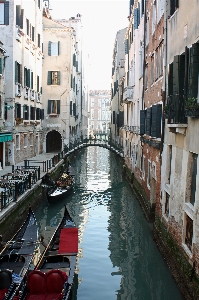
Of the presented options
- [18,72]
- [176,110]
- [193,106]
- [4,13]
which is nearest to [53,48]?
[18,72]

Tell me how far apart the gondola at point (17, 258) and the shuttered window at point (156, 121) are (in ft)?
16.8

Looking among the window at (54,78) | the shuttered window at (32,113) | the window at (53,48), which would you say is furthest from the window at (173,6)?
the window at (53,48)

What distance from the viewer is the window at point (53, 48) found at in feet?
113

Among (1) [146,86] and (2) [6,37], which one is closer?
(1) [146,86]

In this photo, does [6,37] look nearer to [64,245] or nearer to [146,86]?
[146,86]

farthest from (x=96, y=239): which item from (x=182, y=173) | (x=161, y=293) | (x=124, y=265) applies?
(x=182, y=173)

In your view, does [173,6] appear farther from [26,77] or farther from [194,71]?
[26,77]

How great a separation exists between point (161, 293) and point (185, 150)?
3.53 m

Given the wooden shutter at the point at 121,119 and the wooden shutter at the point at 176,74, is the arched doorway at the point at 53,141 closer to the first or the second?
the wooden shutter at the point at 121,119

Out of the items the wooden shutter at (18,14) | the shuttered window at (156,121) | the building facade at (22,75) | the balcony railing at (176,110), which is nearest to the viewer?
the balcony railing at (176,110)

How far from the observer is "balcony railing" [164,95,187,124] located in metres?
8.82

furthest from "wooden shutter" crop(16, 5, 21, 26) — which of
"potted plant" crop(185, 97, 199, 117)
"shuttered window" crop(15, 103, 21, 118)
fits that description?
"potted plant" crop(185, 97, 199, 117)

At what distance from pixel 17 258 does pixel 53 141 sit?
1169 inches

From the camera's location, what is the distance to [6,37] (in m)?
23.3
